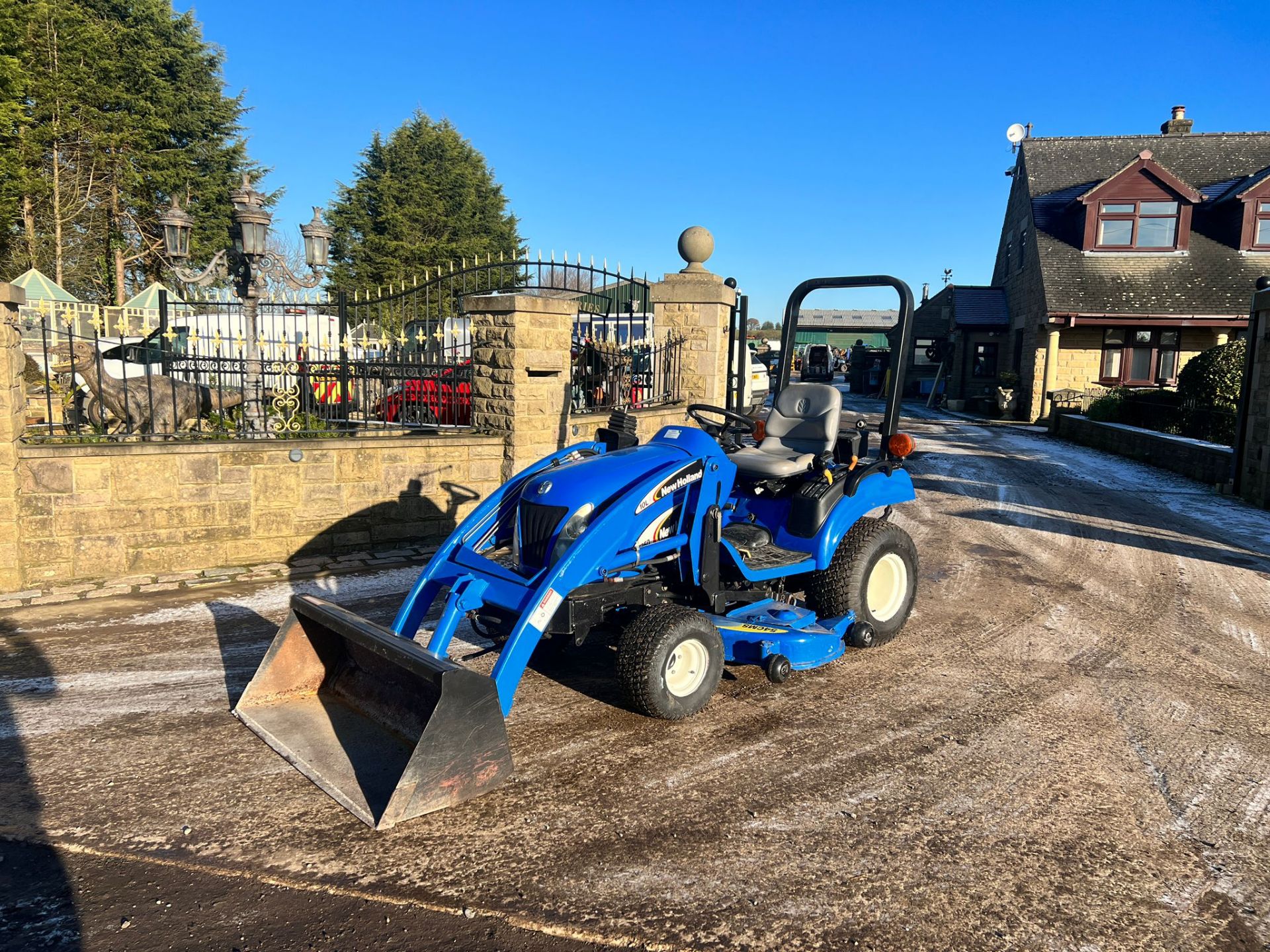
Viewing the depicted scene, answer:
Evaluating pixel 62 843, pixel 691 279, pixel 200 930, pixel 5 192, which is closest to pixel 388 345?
pixel 691 279

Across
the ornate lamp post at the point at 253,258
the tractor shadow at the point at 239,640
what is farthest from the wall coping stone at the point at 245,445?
the tractor shadow at the point at 239,640

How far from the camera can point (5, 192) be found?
22656 mm

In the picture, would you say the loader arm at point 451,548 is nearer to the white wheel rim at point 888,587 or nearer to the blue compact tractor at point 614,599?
the blue compact tractor at point 614,599

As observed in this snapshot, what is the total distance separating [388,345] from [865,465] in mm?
4788

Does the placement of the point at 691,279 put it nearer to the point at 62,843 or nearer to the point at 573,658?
the point at 573,658

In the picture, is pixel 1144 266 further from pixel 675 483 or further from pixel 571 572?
pixel 571 572

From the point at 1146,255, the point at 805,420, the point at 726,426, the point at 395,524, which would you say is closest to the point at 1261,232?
the point at 1146,255

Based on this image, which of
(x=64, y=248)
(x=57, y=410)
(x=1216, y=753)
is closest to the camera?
(x=1216, y=753)

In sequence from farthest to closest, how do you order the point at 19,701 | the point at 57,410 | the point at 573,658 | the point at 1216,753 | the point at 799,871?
the point at 57,410
the point at 573,658
the point at 19,701
the point at 1216,753
the point at 799,871

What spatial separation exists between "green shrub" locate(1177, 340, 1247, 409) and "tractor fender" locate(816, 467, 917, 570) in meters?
11.7

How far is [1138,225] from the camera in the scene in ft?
72.3

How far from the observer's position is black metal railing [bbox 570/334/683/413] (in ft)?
30.5

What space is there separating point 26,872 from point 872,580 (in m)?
4.25

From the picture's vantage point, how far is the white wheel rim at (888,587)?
5227mm
